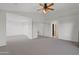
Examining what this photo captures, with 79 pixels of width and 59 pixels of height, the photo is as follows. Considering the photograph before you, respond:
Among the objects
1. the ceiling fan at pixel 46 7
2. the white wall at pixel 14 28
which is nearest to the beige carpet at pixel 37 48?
the white wall at pixel 14 28

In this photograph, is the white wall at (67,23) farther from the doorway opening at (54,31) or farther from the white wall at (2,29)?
the white wall at (2,29)

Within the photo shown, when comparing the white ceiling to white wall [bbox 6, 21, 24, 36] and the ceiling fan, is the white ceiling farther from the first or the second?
white wall [bbox 6, 21, 24, 36]

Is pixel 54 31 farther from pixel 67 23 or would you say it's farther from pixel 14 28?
pixel 14 28

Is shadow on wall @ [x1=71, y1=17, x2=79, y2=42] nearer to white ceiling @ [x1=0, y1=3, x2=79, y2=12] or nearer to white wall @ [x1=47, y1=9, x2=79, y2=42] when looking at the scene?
white wall @ [x1=47, y1=9, x2=79, y2=42]

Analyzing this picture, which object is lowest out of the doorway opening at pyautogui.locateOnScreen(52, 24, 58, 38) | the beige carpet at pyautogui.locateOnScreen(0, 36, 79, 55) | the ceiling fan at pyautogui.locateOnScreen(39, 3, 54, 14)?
the beige carpet at pyautogui.locateOnScreen(0, 36, 79, 55)

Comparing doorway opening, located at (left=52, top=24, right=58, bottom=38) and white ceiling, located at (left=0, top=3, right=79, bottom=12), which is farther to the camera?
doorway opening, located at (left=52, top=24, right=58, bottom=38)

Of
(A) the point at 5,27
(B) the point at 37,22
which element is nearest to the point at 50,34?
(B) the point at 37,22

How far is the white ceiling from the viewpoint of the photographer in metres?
2.24

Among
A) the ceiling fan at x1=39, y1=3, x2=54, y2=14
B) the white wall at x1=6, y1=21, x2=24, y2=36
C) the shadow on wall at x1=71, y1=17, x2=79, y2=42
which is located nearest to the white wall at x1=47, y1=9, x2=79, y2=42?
the shadow on wall at x1=71, y1=17, x2=79, y2=42

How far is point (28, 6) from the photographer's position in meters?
2.29

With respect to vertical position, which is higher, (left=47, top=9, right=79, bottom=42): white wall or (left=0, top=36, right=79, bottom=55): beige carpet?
(left=47, top=9, right=79, bottom=42): white wall

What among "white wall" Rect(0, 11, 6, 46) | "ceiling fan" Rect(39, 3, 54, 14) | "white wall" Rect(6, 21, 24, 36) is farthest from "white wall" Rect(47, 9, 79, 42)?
"white wall" Rect(0, 11, 6, 46)

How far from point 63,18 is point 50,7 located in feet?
1.21

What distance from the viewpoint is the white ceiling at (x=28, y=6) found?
224 centimetres
